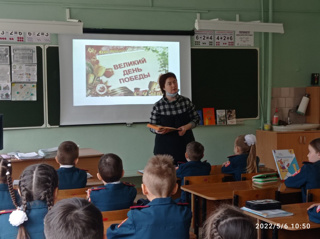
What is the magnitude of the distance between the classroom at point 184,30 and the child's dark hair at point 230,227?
16.5 feet

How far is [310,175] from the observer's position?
342 cm

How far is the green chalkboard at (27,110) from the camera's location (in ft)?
18.8

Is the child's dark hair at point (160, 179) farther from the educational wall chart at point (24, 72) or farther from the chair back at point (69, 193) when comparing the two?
the educational wall chart at point (24, 72)

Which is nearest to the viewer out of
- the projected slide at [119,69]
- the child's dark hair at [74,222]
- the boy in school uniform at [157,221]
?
the child's dark hair at [74,222]

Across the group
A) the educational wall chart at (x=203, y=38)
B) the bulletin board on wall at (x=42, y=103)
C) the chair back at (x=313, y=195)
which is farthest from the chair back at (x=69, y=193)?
the educational wall chart at (x=203, y=38)

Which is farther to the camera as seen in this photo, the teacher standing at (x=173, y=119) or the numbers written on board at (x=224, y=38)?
the numbers written on board at (x=224, y=38)

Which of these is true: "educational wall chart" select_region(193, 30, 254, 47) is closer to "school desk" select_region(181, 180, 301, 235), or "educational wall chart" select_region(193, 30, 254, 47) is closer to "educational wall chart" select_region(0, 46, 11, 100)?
"educational wall chart" select_region(0, 46, 11, 100)

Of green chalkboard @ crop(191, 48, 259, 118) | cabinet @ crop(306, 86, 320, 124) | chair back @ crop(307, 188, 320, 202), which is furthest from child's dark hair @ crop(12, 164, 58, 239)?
cabinet @ crop(306, 86, 320, 124)

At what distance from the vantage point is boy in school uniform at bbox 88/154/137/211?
9.23ft

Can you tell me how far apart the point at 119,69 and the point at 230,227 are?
17.1 feet

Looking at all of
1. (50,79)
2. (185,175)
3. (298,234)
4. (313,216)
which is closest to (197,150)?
(185,175)

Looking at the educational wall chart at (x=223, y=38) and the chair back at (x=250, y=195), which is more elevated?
the educational wall chart at (x=223, y=38)

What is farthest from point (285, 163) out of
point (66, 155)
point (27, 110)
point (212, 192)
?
point (27, 110)

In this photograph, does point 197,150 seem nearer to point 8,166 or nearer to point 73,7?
point 8,166
